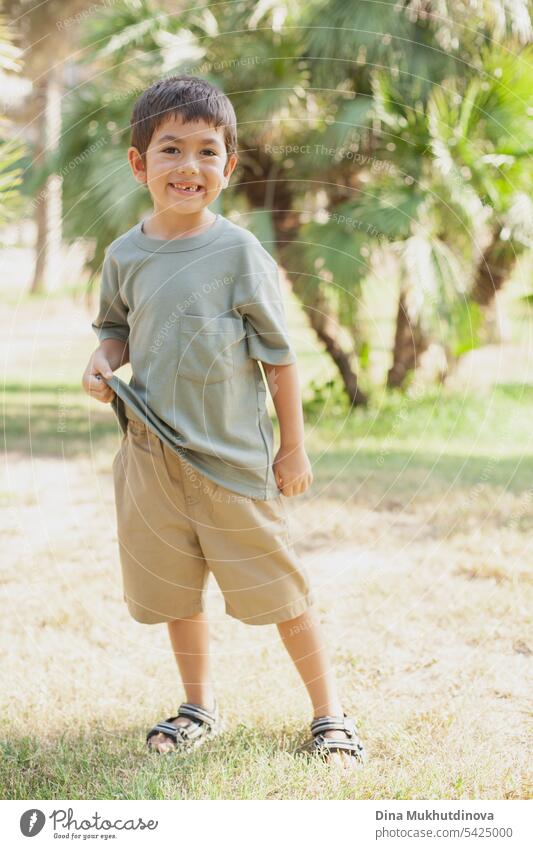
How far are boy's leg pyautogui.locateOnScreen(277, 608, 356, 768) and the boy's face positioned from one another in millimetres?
942

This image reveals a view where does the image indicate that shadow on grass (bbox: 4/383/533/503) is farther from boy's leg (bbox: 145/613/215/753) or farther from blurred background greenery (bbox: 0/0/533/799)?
boy's leg (bbox: 145/613/215/753)

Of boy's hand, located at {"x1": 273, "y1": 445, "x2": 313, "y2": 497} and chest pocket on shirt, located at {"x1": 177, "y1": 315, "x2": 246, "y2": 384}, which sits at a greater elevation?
chest pocket on shirt, located at {"x1": 177, "y1": 315, "x2": 246, "y2": 384}

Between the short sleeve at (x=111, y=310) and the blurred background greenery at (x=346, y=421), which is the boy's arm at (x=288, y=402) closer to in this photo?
the short sleeve at (x=111, y=310)

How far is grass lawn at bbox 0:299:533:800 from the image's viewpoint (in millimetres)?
2146

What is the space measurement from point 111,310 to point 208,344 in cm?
33

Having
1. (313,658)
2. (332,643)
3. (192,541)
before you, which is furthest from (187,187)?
(332,643)

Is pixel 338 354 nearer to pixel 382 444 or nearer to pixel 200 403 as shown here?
pixel 382 444

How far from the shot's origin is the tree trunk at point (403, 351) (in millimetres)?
6508

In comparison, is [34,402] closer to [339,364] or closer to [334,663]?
[339,364]

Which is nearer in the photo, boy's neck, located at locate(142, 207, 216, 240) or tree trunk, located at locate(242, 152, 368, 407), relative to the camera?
boy's neck, located at locate(142, 207, 216, 240)

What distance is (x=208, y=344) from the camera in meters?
2.06

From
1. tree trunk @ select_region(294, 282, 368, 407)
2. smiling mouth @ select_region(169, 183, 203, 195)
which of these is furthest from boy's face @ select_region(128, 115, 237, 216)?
tree trunk @ select_region(294, 282, 368, 407)
